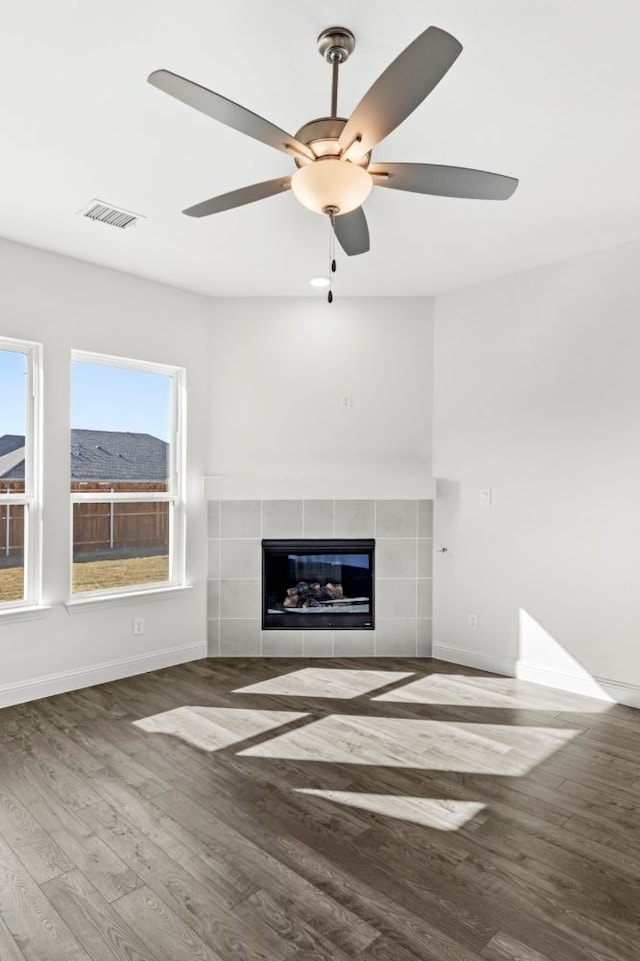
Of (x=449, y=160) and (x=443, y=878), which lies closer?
(x=443, y=878)

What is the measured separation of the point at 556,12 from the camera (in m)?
1.80

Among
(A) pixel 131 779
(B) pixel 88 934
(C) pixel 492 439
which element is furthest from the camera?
(C) pixel 492 439

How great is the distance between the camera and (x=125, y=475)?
4.14 metres

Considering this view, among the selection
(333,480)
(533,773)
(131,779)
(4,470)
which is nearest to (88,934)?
(131,779)

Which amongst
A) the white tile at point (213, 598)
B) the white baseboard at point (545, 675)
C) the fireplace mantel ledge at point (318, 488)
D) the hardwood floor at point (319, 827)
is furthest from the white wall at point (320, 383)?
the hardwood floor at point (319, 827)

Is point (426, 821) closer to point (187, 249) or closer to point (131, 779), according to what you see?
point (131, 779)

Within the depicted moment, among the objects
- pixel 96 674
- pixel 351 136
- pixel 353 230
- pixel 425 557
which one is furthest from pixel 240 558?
pixel 351 136

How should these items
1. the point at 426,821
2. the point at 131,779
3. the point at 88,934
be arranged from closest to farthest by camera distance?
the point at 88,934, the point at 426,821, the point at 131,779

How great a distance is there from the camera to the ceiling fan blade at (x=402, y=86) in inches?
56.8

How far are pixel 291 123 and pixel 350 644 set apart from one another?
11.2 feet

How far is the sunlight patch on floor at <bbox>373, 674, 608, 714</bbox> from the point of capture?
351 cm

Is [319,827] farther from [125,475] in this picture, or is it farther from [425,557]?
[125,475]

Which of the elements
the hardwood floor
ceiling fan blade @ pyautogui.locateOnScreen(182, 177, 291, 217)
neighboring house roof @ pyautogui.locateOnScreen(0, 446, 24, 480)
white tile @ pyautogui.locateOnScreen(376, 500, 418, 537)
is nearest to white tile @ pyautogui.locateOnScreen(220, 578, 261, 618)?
the hardwood floor

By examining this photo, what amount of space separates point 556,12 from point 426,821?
9.23ft
